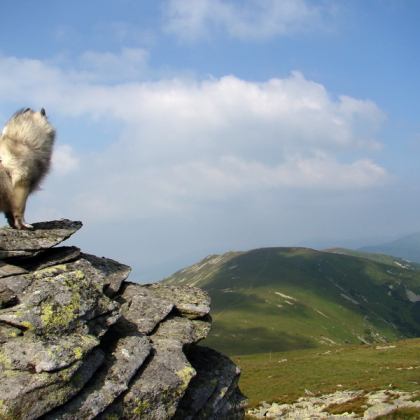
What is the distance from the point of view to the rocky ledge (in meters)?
8.36

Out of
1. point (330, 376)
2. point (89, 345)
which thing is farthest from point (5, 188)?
point (330, 376)

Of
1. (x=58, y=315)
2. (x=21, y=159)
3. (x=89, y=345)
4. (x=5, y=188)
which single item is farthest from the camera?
(x=21, y=159)

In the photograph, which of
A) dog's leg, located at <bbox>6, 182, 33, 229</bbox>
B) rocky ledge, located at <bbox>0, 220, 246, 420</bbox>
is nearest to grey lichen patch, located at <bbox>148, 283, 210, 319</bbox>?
rocky ledge, located at <bbox>0, 220, 246, 420</bbox>

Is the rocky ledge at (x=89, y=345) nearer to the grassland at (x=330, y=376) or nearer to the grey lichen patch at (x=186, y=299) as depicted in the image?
→ the grey lichen patch at (x=186, y=299)

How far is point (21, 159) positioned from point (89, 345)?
749 cm

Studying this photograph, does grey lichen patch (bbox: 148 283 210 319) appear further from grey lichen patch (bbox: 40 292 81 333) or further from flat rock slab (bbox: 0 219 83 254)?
grey lichen patch (bbox: 40 292 81 333)

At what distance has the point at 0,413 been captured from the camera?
7.44 metres

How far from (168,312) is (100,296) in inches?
135

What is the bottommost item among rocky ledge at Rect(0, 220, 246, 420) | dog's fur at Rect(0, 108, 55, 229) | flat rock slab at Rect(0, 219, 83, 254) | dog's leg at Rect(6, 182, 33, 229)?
rocky ledge at Rect(0, 220, 246, 420)

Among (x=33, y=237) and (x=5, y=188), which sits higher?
(x=5, y=188)

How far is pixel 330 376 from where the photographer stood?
64250 millimetres

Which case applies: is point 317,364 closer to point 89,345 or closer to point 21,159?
point 89,345

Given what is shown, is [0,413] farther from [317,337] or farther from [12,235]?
[317,337]

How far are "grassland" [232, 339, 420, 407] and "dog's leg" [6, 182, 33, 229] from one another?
42.0 m
